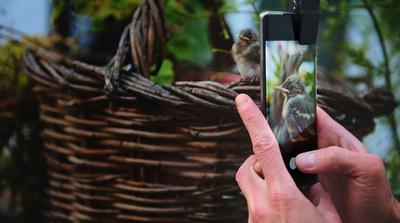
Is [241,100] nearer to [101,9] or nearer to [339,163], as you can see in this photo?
[339,163]

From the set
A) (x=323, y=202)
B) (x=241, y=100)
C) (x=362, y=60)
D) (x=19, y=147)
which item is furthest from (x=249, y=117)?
(x=19, y=147)

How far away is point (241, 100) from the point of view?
1.93ft

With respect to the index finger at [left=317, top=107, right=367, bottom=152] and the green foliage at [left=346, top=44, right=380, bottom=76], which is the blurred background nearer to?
the green foliage at [left=346, top=44, right=380, bottom=76]

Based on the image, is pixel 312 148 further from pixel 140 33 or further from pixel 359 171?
pixel 140 33

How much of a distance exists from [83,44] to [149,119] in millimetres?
396

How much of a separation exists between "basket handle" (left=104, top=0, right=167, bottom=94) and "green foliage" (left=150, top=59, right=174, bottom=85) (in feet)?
0.08

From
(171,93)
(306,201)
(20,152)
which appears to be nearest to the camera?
(306,201)

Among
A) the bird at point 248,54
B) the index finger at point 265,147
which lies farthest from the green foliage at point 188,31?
the index finger at point 265,147

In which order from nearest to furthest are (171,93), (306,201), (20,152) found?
(306,201) → (171,93) → (20,152)

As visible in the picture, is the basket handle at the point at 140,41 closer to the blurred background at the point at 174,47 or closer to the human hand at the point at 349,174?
the blurred background at the point at 174,47

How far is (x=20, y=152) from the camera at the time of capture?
1.01 m

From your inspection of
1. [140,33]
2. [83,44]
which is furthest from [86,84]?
[83,44]

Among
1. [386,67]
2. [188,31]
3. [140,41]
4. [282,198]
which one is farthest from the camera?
[188,31]

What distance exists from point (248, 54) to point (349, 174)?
17 cm
